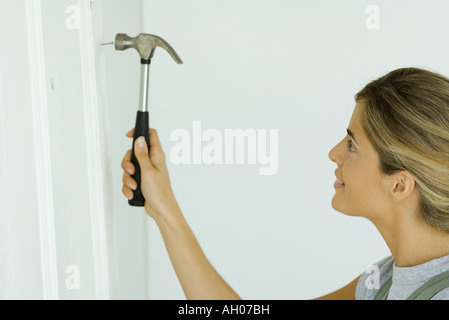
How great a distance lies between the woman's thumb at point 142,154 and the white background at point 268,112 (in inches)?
20.6

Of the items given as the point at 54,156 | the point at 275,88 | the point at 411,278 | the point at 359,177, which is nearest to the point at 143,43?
the point at 54,156

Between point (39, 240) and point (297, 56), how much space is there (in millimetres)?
1218

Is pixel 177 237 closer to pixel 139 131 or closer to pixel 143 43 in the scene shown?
pixel 139 131

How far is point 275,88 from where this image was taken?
1816 mm

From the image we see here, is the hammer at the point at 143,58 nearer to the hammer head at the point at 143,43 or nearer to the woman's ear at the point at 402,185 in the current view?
the hammer head at the point at 143,43

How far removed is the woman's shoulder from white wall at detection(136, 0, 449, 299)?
0.73 meters

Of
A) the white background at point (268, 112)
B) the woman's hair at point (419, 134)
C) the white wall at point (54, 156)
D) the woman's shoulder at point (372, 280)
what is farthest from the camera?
the white background at point (268, 112)

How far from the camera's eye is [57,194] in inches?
35.2

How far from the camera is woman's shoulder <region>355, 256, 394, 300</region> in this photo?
115 cm

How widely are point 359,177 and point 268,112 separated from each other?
2.58 feet

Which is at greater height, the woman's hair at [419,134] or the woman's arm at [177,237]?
the woman's hair at [419,134]

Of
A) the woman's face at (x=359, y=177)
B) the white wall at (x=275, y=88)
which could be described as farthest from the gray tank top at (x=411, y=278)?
the white wall at (x=275, y=88)

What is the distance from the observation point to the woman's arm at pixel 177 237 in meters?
1.03

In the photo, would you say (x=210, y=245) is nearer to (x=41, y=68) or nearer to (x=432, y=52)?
(x=432, y=52)
